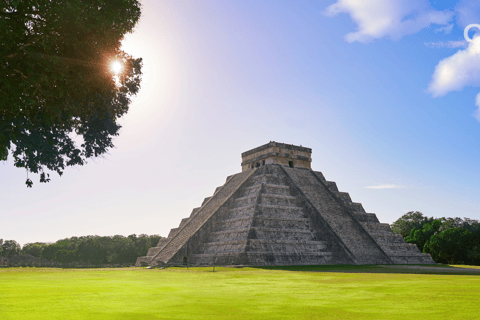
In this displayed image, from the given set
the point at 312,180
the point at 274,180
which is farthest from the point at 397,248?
the point at 274,180

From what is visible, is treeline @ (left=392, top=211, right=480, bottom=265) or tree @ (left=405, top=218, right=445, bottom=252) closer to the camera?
treeline @ (left=392, top=211, right=480, bottom=265)

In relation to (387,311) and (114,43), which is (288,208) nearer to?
(114,43)

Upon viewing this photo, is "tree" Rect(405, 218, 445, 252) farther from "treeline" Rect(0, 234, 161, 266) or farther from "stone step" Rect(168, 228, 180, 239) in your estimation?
"treeline" Rect(0, 234, 161, 266)

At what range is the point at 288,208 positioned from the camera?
31.9 metres

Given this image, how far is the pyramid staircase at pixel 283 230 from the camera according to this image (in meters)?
27.6

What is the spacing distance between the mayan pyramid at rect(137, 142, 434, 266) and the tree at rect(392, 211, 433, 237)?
63.7ft

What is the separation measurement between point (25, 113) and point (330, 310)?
38.1 feet

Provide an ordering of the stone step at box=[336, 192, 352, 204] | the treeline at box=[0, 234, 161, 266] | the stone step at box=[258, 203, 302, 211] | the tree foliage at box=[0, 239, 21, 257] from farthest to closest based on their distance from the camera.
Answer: the tree foliage at box=[0, 239, 21, 257]
the treeline at box=[0, 234, 161, 266]
the stone step at box=[336, 192, 352, 204]
the stone step at box=[258, 203, 302, 211]

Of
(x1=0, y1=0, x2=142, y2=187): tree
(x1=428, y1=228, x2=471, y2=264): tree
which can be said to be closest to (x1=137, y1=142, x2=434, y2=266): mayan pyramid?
(x1=428, y1=228, x2=471, y2=264): tree

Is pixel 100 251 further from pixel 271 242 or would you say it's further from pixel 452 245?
pixel 452 245

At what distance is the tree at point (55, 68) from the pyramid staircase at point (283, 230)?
1549 cm

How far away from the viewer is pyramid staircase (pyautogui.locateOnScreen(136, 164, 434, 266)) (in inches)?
1086

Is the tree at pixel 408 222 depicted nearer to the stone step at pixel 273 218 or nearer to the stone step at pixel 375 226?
the stone step at pixel 375 226

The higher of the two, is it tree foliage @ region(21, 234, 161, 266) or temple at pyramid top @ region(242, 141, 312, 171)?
temple at pyramid top @ region(242, 141, 312, 171)
